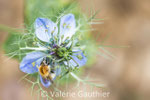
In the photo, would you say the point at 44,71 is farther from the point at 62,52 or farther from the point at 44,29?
the point at 44,29

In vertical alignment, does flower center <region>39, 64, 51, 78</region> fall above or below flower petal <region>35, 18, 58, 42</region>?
below

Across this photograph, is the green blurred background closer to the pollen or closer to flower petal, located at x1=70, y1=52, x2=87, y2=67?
flower petal, located at x1=70, y1=52, x2=87, y2=67

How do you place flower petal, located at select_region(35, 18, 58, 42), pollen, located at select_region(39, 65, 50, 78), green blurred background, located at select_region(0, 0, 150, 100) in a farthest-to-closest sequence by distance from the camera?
green blurred background, located at select_region(0, 0, 150, 100), flower petal, located at select_region(35, 18, 58, 42), pollen, located at select_region(39, 65, 50, 78)

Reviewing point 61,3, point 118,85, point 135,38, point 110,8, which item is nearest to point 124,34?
point 135,38

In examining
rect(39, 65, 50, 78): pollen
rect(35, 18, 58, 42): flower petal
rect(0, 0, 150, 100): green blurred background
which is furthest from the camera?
rect(0, 0, 150, 100): green blurred background

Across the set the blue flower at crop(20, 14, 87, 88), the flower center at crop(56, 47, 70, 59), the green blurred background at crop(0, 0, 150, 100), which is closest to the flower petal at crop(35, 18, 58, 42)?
the blue flower at crop(20, 14, 87, 88)

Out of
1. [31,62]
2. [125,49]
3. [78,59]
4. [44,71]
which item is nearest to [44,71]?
[44,71]

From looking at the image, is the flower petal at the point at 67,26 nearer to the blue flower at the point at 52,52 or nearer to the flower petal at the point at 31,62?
the blue flower at the point at 52,52

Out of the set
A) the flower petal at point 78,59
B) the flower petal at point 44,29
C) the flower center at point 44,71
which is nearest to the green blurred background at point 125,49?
the flower petal at point 78,59
